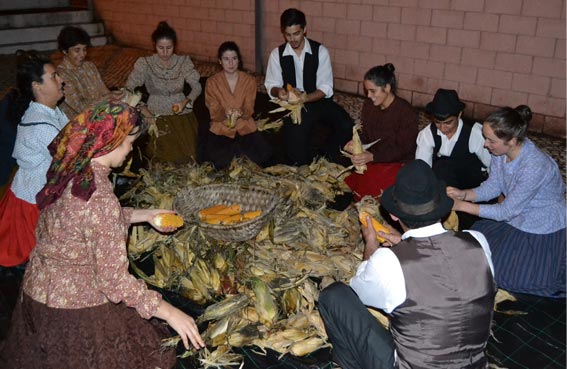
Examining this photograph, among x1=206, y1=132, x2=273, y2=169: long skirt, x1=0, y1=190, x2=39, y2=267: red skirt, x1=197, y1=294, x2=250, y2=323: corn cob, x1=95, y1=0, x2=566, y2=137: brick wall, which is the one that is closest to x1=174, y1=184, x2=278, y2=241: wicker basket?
x1=197, y1=294, x2=250, y2=323: corn cob

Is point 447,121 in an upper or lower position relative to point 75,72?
lower

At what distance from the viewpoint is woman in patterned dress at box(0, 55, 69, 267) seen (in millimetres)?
Answer: 4098

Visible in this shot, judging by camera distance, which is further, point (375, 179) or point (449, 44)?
point (449, 44)

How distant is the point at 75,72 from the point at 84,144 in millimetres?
2927

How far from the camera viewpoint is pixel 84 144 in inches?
106

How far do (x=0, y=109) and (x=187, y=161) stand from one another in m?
1.96

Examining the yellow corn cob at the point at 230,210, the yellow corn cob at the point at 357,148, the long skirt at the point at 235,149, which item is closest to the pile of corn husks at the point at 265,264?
the yellow corn cob at the point at 230,210

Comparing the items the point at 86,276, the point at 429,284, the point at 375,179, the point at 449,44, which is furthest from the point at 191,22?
the point at 429,284

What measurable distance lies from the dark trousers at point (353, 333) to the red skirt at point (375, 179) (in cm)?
179

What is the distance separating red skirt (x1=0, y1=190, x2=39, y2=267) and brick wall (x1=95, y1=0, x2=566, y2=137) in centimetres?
570

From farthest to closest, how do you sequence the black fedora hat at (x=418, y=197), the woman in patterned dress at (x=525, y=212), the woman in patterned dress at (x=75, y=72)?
the woman in patterned dress at (x=75, y=72), the woman in patterned dress at (x=525, y=212), the black fedora hat at (x=418, y=197)

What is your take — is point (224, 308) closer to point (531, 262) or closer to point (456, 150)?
point (531, 262)

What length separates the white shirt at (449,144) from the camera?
457 centimetres

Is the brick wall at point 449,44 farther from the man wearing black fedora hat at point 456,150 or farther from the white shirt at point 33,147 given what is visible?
the white shirt at point 33,147
